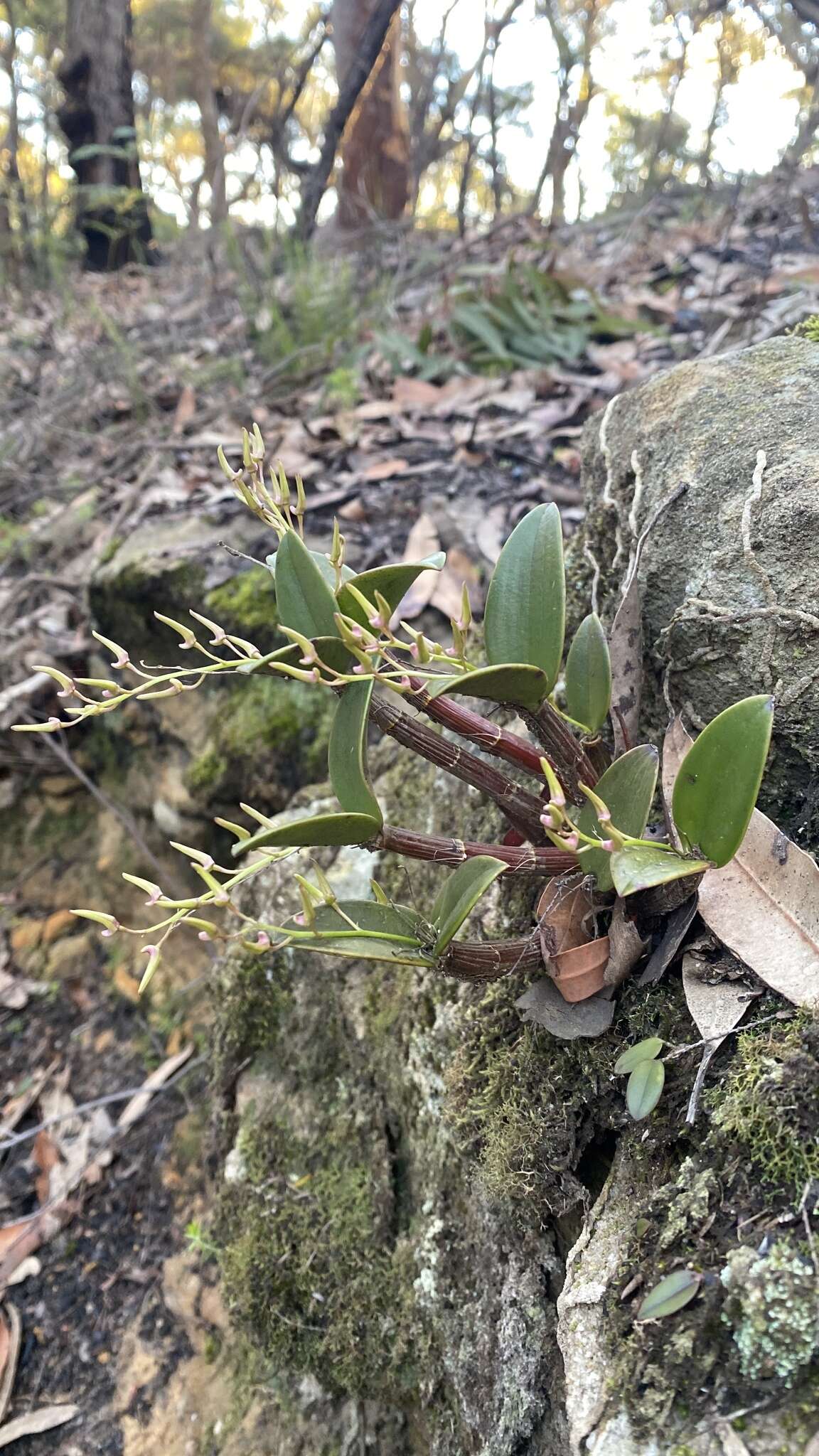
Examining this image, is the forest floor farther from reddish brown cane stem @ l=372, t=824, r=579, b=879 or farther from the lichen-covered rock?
reddish brown cane stem @ l=372, t=824, r=579, b=879

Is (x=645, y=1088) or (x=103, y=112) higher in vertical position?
(x=103, y=112)

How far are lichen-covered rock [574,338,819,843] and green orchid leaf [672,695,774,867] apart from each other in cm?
20

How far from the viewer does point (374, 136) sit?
16.9 ft

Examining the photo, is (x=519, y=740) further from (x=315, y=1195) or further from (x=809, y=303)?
(x=809, y=303)

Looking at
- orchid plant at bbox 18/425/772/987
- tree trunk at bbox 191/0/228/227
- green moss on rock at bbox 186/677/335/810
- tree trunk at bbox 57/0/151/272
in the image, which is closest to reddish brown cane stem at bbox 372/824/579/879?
orchid plant at bbox 18/425/772/987

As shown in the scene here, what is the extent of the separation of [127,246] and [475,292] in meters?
3.58

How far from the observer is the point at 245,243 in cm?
367

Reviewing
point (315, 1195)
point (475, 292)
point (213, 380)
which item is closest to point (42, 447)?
point (213, 380)

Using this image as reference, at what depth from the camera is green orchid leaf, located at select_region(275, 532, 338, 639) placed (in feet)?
2.60

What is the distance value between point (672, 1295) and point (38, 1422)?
1566 millimetres

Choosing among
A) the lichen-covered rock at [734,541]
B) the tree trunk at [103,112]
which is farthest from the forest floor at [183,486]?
the tree trunk at [103,112]

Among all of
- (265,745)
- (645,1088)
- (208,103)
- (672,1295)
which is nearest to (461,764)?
(645,1088)

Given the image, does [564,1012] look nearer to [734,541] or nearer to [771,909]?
[771,909]

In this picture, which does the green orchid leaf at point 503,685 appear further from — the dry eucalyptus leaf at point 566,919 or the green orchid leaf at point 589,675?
the dry eucalyptus leaf at point 566,919
